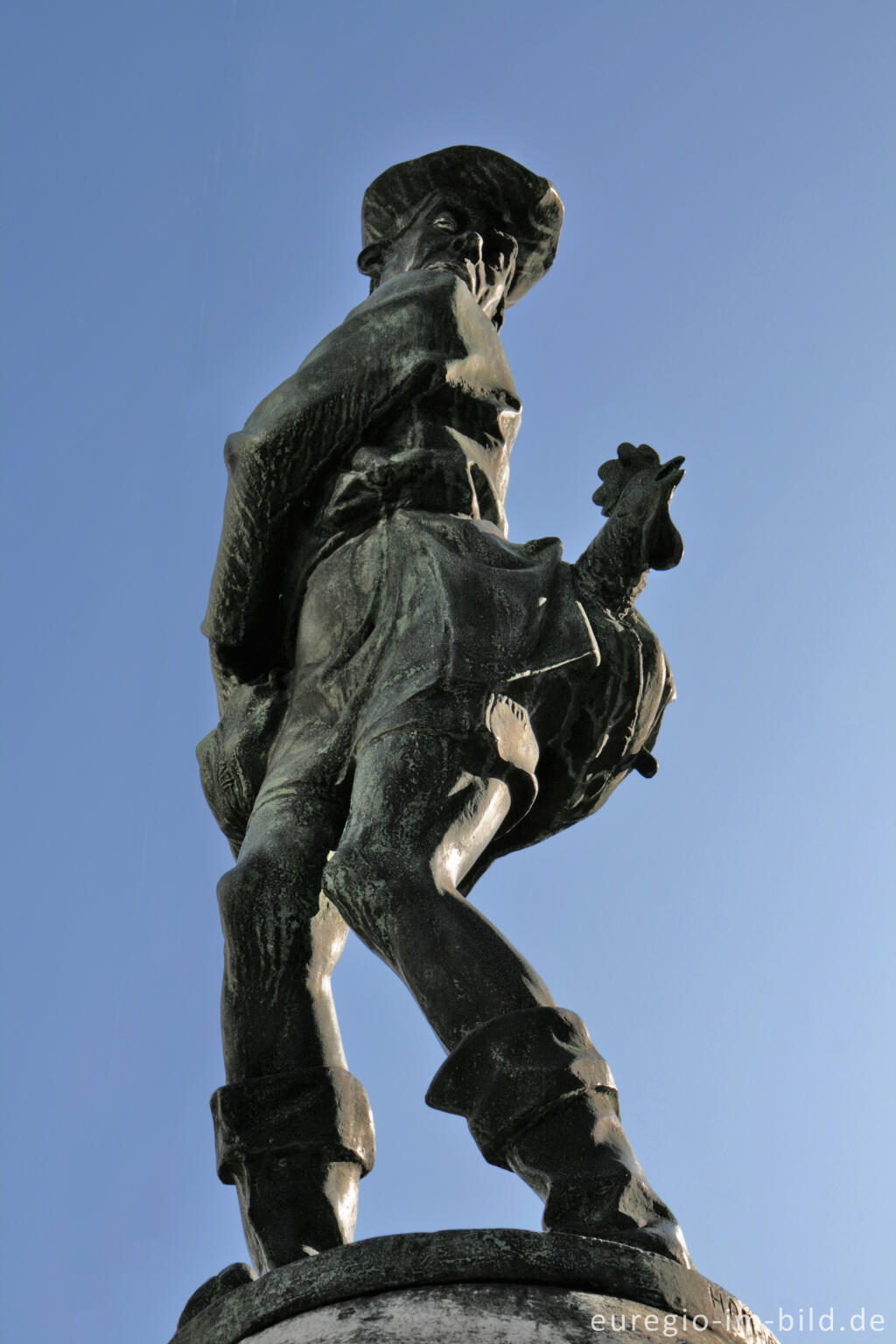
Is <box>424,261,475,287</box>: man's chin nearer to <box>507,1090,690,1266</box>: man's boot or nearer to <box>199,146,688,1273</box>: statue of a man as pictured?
<box>199,146,688,1273</box>: statue of a man

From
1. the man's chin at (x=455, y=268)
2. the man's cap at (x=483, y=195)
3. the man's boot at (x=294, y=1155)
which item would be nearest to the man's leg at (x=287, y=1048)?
the man's boot at (x=294, y=1155)

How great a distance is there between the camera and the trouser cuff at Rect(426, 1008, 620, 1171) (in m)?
3.70

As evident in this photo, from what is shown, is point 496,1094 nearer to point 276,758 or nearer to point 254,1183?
point 254,1183

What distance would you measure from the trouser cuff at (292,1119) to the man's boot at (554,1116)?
477 mm

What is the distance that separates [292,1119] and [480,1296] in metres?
1.03

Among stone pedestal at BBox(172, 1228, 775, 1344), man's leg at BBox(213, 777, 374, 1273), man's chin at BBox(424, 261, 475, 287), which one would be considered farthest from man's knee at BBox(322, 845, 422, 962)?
man's chin at BBox(424, 261, 475, 287)

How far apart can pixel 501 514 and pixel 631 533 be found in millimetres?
801

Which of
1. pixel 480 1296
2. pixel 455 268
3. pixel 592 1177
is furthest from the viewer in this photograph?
pixel 455 268

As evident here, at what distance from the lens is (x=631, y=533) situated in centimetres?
483

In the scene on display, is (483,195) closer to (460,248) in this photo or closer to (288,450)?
(460,248)

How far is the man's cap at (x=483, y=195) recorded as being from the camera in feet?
20.9

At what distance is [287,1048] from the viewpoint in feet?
14.3

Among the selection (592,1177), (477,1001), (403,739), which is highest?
(403,739)

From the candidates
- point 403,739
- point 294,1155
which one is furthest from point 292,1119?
point 403,739
